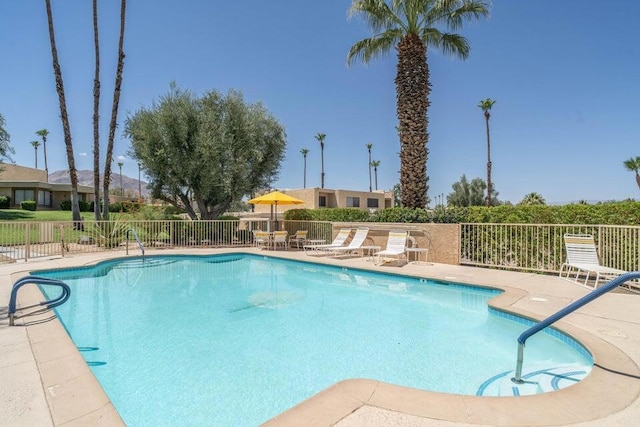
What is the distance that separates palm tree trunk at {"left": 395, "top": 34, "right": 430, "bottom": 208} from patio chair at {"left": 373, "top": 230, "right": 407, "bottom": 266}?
1.73 meters

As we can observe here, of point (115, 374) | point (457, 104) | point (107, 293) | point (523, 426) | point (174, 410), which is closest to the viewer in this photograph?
point (523, 426)

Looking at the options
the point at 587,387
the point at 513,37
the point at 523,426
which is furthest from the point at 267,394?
the point at 513,37

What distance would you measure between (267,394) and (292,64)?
18.8m

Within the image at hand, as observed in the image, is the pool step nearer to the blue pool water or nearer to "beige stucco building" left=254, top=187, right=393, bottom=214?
the blue pool water

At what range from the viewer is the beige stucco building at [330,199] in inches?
1503

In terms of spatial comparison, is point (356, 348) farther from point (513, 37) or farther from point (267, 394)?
point (513, 37)

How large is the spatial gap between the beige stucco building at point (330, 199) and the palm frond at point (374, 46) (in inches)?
969

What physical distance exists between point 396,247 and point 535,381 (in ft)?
22.4

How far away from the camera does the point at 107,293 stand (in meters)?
7.81

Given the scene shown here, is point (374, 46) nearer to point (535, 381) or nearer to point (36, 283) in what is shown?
point (535, 381)

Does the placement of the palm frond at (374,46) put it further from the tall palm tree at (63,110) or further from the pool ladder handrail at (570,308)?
the tall palm tree at (63,110)

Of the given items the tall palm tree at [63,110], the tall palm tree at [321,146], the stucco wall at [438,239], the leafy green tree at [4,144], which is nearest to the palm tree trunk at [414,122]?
the stucco wall at [438,239]

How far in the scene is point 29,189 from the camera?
105ft

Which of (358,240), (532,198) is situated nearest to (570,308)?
(358,240)
